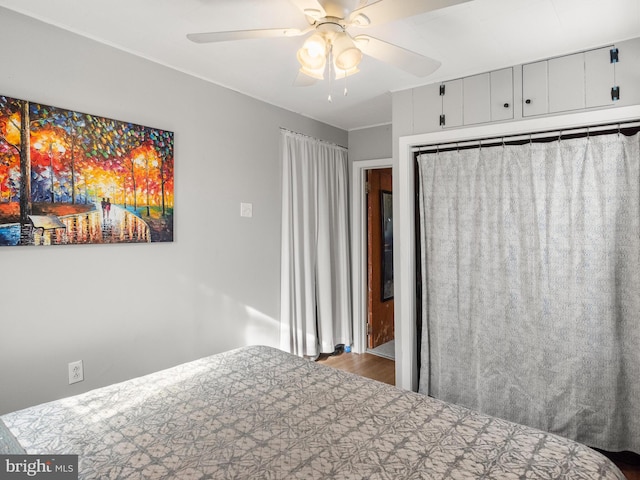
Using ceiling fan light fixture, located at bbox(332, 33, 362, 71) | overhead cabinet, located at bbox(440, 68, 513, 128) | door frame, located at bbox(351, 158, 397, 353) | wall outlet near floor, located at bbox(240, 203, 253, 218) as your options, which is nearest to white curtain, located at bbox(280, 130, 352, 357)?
door frame, located at bbox(351, 158, 397, 353)

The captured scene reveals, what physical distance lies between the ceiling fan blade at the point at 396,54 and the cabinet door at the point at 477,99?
1.09 m

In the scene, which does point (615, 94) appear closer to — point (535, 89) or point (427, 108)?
point (535, 89)

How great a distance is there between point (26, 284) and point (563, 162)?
3.21 meters

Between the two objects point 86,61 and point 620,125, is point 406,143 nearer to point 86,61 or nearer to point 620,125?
point 620,125

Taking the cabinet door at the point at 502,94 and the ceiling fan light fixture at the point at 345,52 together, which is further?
the cabinet door at the point at 502,94

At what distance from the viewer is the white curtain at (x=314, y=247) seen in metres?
3.63

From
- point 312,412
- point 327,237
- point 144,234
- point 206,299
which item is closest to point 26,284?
point 144,234

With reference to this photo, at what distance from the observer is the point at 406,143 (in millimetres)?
3033

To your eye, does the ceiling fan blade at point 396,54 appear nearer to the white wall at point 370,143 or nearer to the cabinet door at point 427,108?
the cabinet door at point 427,108

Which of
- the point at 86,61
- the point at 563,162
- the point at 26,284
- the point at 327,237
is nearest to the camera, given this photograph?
the point at 26,284

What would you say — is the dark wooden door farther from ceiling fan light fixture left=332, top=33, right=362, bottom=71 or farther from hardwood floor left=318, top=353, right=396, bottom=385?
ceiling fan light fixture left=332, top=33, right=362, bottom=71

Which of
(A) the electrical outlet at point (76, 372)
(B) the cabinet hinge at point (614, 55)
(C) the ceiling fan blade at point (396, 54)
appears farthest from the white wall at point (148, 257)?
(B) the cabinet hinge at point (614, 55)

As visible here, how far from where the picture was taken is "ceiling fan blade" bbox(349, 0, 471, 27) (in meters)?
1.36

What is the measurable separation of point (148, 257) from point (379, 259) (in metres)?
2.69
